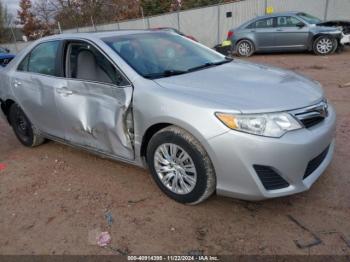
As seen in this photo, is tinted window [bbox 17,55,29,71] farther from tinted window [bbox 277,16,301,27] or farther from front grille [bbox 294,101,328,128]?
tinted window [bbox 277,16,301,27]

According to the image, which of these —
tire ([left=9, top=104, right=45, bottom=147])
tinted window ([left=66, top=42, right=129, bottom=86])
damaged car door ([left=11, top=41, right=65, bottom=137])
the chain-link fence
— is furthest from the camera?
the chain-link fence

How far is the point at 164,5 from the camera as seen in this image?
1346 inches

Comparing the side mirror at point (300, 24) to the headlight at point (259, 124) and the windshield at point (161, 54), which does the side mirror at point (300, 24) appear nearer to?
the windshield at point (161, 54)

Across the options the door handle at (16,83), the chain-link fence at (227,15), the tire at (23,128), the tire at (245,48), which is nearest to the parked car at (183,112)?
the door handle at (16,83)

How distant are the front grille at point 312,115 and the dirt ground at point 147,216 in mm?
736

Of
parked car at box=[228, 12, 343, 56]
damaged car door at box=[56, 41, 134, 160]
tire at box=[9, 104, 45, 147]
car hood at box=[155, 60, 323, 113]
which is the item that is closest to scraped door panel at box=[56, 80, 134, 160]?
damaged car door at box=[56, 41, 134, 160]

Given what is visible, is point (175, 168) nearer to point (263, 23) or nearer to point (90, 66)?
point (90, 66)

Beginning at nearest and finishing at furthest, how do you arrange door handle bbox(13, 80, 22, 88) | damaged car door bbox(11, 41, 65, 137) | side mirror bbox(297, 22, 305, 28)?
damaged car door bbox(11, 41, 65, 137)
door handle bbox(13, 80, 22, 88)
side mirror bbox(297, 22, 305, 28)

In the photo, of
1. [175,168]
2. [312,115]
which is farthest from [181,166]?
[312,115]

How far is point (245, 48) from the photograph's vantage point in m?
13.0

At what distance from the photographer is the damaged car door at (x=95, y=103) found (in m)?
3.15

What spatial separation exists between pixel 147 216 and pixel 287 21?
1096 centimetres

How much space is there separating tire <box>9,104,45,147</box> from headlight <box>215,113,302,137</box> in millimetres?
3096

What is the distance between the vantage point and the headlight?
2.49 metres
